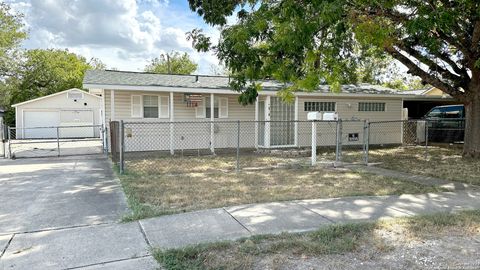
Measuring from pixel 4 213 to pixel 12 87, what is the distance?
31.6 meters

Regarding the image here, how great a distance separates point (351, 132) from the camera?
16.6 metres

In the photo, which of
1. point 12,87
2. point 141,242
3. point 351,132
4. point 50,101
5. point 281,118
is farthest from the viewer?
point 12,87

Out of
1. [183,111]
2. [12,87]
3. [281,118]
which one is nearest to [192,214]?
[183,111]

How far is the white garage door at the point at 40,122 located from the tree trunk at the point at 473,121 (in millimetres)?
24188

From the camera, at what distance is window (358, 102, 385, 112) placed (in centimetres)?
1683

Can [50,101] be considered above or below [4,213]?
above

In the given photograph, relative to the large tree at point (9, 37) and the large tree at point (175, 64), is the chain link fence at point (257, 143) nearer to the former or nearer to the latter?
the large tree at point (9, 37)

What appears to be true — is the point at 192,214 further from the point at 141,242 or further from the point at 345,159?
the point at 345,159

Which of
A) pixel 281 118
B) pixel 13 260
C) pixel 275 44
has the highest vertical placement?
pixel 275 44

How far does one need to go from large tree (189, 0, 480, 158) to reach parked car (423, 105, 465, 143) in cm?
603

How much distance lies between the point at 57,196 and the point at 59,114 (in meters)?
21.3

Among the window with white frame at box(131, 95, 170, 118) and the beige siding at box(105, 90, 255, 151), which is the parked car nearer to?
the beige siding at box(105, 90, 255, 151)

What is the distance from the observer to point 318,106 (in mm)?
15953

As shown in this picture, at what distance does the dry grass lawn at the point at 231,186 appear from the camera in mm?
5898
